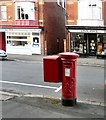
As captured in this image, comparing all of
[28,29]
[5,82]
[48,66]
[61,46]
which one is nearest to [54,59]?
[48,66]

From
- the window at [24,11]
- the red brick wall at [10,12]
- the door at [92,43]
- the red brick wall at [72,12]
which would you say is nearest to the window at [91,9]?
the red brick wall at [72,12]

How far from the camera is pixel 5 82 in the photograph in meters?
14.3

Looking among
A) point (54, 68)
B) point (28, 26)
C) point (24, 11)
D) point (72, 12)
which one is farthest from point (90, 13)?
Result: point (54, 68)

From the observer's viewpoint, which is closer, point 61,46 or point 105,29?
point 105,29

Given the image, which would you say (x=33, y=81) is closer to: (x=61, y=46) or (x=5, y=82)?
(x=5, y=82)

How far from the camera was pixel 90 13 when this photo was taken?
3038 cm

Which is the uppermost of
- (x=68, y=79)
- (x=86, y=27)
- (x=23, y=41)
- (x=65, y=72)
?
(x=86, y=27)

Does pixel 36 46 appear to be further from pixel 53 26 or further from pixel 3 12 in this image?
pixel 3 12

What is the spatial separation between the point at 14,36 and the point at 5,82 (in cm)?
2072

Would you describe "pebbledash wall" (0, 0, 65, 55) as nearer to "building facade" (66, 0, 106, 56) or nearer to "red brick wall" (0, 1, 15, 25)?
"red brick wall" (0, 1, 15, 25)

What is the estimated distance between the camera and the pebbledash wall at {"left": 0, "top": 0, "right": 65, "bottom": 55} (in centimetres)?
3325

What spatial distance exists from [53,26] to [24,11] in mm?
4296

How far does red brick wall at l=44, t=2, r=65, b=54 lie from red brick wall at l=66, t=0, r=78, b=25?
11.1ft

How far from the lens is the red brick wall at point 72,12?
1227 inches
